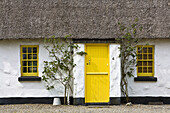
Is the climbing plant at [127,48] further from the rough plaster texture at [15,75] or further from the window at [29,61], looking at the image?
the window at [29,61]

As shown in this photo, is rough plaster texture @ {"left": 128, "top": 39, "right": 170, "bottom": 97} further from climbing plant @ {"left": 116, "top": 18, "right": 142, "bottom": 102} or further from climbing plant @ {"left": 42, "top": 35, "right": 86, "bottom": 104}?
climbing plant @ {"left": 42, "top": 35, "right": 86, "bottom": 104}

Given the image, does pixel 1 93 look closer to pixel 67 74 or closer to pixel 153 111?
pixel 67 74

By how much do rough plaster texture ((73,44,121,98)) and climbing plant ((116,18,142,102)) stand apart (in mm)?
274

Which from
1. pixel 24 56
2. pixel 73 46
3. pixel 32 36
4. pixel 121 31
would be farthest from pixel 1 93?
pixel 121 31

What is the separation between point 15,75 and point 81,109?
9.84 feet

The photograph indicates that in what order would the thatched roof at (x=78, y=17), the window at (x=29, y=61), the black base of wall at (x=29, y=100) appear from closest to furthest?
the thatched roof at (x=78, y=17), the black base of wall at (x=29, y=100), the window at (x=29, y=61)

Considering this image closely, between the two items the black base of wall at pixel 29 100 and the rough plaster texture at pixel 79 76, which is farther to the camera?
the black base of wall at pixel 29 100

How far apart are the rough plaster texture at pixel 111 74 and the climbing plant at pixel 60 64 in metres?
0.23

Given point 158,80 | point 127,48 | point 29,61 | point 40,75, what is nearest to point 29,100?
point 40,75

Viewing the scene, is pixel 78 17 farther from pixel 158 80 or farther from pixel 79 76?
pixel 158 80

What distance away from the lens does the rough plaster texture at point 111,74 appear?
36.7 feet

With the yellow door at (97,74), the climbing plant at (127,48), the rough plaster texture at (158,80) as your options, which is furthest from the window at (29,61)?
the rough plaster texture at (158,80)

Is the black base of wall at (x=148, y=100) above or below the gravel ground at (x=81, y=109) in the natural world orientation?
above

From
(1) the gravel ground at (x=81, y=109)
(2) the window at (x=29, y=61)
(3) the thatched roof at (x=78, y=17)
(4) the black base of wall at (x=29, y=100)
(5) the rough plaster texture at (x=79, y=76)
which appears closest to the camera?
(1) the gravel ground at (x=81, y=109)
